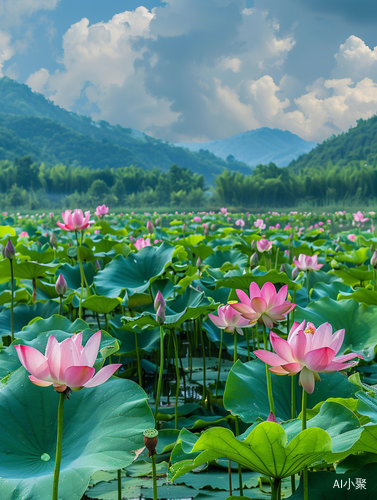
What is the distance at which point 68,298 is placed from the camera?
210 cm

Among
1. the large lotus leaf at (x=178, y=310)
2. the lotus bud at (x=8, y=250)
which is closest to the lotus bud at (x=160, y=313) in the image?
the large lotus leaf at (x=178, y=310)

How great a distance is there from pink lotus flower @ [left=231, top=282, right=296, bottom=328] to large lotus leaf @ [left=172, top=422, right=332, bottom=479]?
1.07 feet

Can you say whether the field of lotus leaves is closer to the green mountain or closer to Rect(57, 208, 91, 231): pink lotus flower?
Rect(57, 208, 91, 231): pink lotus flower

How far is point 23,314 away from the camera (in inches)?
80.4

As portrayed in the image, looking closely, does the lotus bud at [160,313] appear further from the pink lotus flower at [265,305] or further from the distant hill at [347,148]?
the distant hill at [347,148]

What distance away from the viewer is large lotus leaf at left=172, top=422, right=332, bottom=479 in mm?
623

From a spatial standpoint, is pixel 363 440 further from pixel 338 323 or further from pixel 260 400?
pixel 338 323

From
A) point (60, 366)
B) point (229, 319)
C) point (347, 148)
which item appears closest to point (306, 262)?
point (229, 319)

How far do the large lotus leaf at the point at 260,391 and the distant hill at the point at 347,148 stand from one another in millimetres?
41850

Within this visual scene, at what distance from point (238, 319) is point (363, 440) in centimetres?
61

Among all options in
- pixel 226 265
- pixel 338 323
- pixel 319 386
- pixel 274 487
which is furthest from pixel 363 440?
pixel 226 265

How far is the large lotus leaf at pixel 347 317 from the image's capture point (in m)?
1.66

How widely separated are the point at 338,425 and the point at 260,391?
1.46 feet

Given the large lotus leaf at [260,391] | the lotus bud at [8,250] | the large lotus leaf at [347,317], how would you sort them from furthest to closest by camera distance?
1. the lotus bud at [8,250]
2. the large lotus leaf at [347,317]
3. the large lotus leaf at [260,391]
